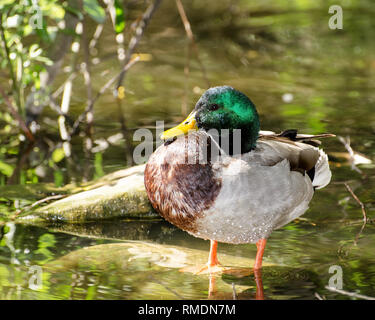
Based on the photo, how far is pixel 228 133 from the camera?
3.81 m

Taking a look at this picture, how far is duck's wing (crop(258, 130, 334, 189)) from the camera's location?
3915 millimetres

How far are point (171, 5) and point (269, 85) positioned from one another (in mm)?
3171

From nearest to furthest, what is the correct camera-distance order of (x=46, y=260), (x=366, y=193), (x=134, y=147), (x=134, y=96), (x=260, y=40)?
(x=46, y=260) < (x=366, y=193) < (x=134, y=147) < (x=134, y=96) < (x=260, y=40)

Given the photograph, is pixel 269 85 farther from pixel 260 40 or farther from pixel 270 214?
pixel 270 214

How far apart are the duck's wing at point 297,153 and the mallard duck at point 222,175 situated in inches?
0.6

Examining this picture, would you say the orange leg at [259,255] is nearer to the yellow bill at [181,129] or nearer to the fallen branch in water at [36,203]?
the yellow bill at [181,129]

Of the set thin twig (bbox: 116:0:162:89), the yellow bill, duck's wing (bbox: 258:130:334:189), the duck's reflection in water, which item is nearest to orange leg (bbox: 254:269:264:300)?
the duck's reflection in water

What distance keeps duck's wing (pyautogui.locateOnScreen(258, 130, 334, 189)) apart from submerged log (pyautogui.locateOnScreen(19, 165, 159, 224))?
1075 millimetres

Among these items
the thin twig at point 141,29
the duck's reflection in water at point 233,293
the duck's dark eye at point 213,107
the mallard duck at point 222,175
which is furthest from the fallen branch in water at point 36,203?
the thin twig at point 141,29

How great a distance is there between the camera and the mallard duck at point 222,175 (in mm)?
3637

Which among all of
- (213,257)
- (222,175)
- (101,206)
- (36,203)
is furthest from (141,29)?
(222,175)

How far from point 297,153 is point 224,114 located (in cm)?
59

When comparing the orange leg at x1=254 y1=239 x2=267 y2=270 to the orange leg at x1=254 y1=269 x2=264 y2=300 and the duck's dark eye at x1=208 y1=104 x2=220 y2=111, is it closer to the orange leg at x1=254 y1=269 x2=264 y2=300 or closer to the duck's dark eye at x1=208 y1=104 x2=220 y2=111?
the orange leg at x1=254 y1=269 x2=264 y2=300

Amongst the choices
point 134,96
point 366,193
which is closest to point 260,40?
point 134,96
